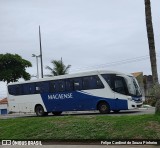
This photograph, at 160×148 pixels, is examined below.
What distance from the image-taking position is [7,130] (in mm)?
17062

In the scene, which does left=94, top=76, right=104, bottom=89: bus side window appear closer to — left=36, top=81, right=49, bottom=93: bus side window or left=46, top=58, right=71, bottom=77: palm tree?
left=36, top=81, right=49, bottom=93: bus side window

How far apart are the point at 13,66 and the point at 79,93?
85.1 feet

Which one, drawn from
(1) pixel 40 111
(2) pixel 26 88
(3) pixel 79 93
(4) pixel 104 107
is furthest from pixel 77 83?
(2) pixel 26 88

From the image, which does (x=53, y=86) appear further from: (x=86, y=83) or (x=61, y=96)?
(x=86, y=83)

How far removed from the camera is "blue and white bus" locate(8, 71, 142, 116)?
2506cm

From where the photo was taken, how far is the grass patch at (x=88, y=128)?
13.0m

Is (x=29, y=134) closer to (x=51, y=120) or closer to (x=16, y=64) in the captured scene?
(x=51, y=120)

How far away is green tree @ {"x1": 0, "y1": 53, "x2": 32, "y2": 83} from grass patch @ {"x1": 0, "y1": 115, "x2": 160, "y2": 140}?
32.6m

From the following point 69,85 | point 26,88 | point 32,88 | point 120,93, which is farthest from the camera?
point 26,88

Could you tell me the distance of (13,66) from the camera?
167 feet

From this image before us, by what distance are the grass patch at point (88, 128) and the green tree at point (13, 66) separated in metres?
32.6

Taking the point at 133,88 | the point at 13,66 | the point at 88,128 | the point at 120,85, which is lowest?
the point at 88,128

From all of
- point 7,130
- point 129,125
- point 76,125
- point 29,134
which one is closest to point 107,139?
point 129,125

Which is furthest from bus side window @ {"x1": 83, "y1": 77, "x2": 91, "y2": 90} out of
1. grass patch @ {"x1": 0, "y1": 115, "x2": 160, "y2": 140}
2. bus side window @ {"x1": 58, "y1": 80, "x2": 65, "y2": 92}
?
grass patch @ {"x1": 0, "y1": 115, "x2": 160, "y2": 140}
